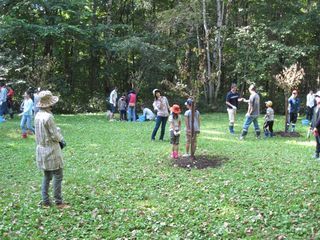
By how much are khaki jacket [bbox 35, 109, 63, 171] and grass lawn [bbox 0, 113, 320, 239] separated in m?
0.81

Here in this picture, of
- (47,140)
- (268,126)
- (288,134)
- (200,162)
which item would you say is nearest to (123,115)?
(268,126)

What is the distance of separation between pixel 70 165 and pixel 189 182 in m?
3.54

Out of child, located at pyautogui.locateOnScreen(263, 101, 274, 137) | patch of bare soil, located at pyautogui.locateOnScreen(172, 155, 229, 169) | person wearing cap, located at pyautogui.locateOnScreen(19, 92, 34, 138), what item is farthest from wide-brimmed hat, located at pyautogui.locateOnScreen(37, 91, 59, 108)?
child, located at pyautogui.locateOnScreen(263, 101, 274, 137)

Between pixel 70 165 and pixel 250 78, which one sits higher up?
pixel 250 78

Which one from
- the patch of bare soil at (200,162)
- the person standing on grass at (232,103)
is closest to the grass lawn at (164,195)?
the patch of bare soil at (200,162)

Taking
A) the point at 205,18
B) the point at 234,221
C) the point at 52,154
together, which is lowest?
the point at 234,221

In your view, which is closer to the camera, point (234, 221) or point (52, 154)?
point (234, 221)

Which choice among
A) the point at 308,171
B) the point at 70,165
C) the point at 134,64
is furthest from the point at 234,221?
the point at 134,64

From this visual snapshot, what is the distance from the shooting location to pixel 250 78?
2591 cm

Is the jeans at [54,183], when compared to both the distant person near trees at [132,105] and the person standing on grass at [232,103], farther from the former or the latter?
the distant person near trees at [132,105]

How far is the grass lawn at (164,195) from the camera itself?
5902mm

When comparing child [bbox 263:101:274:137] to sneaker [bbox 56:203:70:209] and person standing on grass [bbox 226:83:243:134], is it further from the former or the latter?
sneaker [bbox 56:203:70:209]

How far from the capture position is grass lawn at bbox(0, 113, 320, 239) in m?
5.90

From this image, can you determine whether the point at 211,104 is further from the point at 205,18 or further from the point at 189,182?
the point at 189,182
